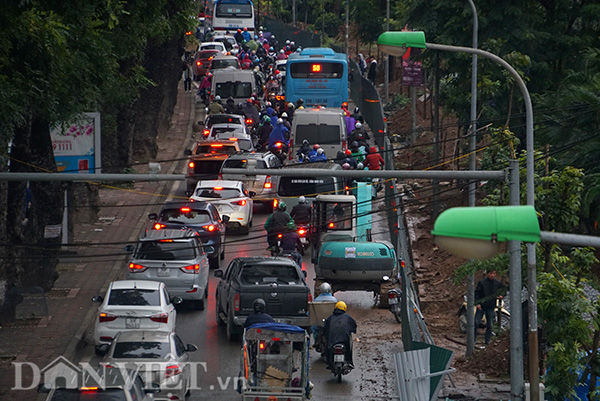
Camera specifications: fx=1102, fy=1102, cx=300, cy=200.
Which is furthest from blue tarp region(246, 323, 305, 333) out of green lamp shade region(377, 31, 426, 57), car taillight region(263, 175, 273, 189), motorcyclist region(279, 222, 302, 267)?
car taillight region(263, 175, 273, 189)

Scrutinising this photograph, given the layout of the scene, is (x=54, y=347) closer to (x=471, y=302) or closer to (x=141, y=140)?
(x=471, y=302)

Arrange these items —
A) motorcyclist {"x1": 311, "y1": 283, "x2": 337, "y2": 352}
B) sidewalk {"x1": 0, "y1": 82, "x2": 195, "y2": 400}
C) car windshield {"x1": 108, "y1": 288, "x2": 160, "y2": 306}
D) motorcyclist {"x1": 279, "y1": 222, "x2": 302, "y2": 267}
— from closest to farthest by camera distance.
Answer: car windshield {"x1": 108, "y1": 288, "x2": 160, "y2": 306} < sidewalk {"x1": 0, "y1": 82, "x2": 195, "y2": 400} < motorcyclist {"x1": 311, "y1": 283, "x2": 337, "y2": 352} < motorcyclist {"x1": 279, "y1": 222, "x2": 302, "y2": 267}

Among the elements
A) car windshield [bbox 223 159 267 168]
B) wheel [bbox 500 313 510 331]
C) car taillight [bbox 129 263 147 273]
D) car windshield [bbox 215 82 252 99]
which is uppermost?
car windshield [bbox 215 82 252 99]

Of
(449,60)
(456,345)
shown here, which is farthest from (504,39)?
(456,345)

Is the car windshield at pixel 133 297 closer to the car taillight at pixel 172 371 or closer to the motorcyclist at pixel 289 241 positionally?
the car taillight at pixel 172 371

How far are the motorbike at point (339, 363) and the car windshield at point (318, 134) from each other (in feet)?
63.8

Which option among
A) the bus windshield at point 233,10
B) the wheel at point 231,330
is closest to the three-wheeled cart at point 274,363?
the wheel at point 231,330

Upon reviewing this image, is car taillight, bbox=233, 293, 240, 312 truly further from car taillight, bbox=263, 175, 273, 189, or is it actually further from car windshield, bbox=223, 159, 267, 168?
car taillight, bbox=263, 175, 273, 189

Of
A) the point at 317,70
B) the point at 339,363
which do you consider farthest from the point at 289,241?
the point at 317,70

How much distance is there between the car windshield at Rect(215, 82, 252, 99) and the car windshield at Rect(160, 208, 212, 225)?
24.8m

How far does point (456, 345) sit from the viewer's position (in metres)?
22.6

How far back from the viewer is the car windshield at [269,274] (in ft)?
70.9

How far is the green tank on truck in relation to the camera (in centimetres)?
2414

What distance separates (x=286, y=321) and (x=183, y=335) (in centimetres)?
287
